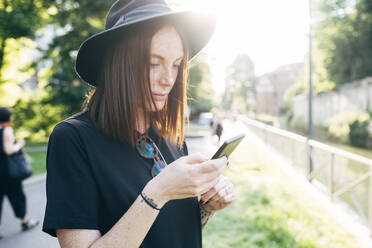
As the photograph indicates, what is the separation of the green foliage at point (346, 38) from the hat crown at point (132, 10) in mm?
29925

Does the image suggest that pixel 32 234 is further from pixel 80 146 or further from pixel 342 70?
pixel 342 70

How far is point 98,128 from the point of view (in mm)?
1075

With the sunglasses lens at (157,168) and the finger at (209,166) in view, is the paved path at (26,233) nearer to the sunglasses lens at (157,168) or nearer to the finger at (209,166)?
the sunglasses lens at (157,168)

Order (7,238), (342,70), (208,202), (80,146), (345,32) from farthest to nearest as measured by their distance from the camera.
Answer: (342,70)
(345,32)
(7,238)
(208,202)
(80,146)

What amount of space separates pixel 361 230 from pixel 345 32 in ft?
94.9

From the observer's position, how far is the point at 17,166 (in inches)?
171

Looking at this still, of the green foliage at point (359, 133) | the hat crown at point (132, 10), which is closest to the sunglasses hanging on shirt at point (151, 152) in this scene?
the hat crown at point (132, 10)

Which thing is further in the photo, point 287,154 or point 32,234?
point 287,154

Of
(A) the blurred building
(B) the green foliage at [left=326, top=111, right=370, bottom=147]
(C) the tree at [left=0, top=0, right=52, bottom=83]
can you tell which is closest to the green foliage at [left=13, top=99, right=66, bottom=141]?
(C) the tree at [left=0, top=0, right=52, bottom=83]

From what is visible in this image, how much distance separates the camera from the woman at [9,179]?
14.1 feet

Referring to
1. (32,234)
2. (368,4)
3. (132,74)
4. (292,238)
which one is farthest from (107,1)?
(368,4)

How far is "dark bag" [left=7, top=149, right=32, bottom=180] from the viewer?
4297 millimetres

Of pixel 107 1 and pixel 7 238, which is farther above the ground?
pixel 107 1

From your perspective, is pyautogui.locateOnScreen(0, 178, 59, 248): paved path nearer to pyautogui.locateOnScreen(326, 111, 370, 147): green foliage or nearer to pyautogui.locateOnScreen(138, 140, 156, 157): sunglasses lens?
pyautogui.locateOnScreen(138, 140, 156, 157): sunglasses lens
